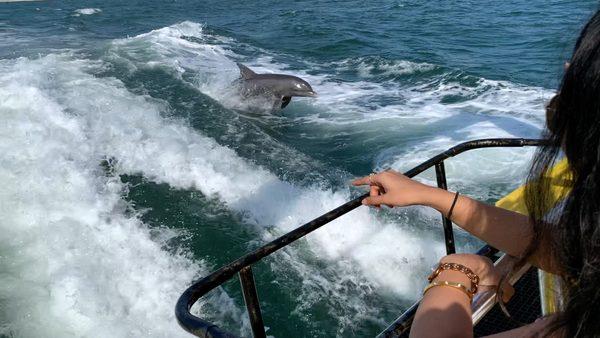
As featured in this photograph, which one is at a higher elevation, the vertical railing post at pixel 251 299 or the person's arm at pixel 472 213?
the person's arm at pixel 472 213

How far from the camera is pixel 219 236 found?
612cm

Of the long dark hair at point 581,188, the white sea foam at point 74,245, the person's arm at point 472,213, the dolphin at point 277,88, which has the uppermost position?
the long dark hair at point 581,188

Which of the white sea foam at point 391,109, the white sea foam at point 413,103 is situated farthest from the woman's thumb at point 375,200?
the white sea foam at point 413,103

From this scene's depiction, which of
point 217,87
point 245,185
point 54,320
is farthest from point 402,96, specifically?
point 54,320

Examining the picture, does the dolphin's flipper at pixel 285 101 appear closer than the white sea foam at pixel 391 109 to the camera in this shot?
No

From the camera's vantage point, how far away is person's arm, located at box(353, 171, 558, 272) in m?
1.61

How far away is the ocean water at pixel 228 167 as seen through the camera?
16.5 ft

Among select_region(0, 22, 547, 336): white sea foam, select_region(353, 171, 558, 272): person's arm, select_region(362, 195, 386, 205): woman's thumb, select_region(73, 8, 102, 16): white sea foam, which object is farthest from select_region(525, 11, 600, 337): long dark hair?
select_region(73, 8, 102, 16): white sea foam

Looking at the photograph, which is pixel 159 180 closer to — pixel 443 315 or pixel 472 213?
pixel 472 213

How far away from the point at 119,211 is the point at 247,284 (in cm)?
509

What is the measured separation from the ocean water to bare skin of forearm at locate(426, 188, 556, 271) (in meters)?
0.44

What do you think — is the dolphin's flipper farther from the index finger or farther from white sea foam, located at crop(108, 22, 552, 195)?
the index finger

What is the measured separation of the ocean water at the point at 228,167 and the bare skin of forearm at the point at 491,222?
0.44 meters

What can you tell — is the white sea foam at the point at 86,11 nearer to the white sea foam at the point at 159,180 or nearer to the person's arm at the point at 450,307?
the white sea foam at the point at 159,180
